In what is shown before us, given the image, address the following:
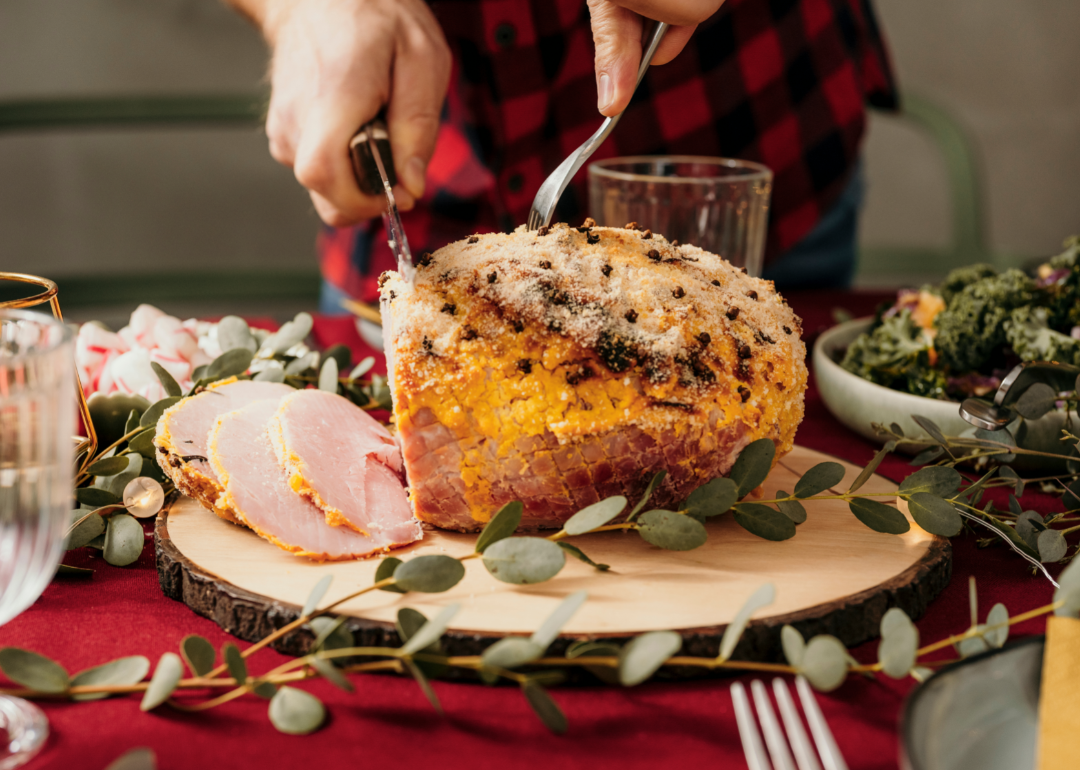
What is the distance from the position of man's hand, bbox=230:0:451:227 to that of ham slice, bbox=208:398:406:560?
0.76 meters

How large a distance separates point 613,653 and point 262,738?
401 mm

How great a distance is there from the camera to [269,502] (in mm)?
1397

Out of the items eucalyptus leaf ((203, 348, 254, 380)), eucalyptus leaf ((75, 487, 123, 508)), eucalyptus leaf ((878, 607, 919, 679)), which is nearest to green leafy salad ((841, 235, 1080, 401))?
eucalyptus leaf ((878, 607, 919, 679))

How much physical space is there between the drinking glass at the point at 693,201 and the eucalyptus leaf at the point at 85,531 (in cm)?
143

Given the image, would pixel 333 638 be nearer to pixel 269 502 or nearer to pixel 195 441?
pixel 269 502

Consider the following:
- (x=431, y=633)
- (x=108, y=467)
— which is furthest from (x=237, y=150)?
(x=431, y=633)

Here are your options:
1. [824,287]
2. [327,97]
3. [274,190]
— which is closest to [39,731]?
[327,97]

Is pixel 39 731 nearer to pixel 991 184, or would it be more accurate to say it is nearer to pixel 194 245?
pixel 194 245

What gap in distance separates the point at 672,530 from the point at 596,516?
0.41 feet

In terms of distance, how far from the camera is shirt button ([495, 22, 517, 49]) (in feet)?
8.82

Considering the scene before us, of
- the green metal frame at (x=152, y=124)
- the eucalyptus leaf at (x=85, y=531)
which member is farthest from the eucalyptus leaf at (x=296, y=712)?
the green metal frame at (x=152, y=124)

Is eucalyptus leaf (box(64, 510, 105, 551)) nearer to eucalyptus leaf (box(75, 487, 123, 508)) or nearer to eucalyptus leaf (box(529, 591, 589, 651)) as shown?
eucalyptus leaf (box(75, 487, 123, 508))

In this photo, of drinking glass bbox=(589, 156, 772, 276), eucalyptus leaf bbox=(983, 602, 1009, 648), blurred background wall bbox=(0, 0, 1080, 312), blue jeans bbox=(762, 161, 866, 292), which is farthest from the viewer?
blurred background wall bbox=(0, 0, 1080, 312)

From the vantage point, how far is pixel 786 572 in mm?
1294
